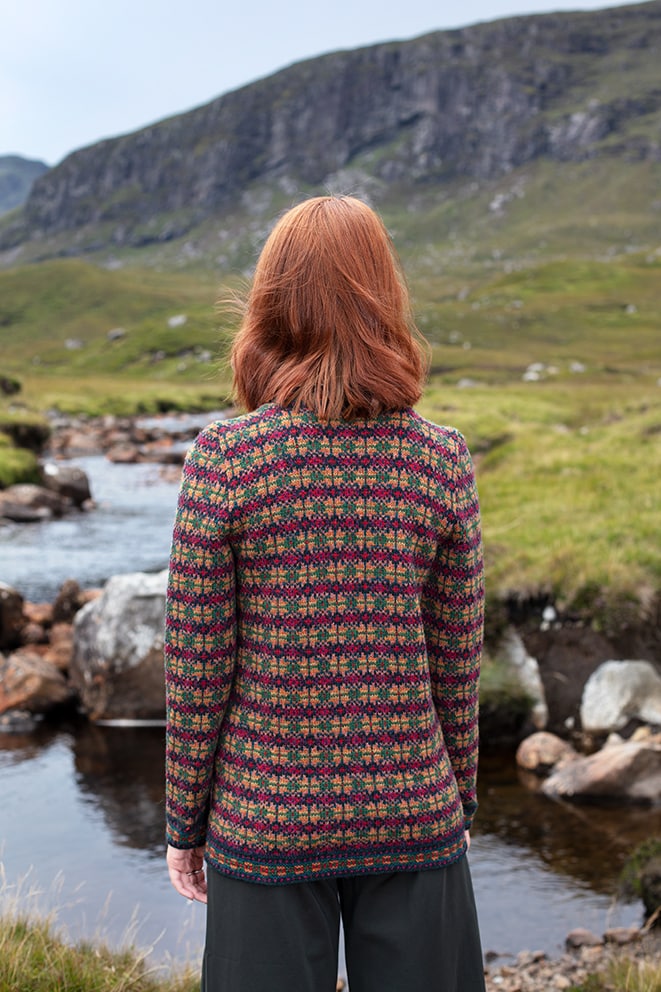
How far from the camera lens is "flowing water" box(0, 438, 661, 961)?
281 inches

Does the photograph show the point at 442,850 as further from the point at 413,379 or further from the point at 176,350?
the point at 176,350

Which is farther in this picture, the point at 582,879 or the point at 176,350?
the point at 176,350

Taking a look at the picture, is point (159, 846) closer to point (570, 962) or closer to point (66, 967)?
point (570, 962)

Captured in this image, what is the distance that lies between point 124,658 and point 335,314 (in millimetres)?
9700

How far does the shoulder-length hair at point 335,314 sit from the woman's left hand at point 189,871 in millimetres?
1335

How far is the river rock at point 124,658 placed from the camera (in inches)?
464

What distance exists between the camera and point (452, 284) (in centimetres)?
17288

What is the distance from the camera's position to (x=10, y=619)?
14.1m

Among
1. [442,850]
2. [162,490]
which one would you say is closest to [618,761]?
[442,850]

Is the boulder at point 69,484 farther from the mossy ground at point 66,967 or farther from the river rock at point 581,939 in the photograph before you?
the mossy ground at point 66,967

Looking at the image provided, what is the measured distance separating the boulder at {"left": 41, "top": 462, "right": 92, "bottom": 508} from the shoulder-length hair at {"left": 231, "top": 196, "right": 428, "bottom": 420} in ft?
82.1

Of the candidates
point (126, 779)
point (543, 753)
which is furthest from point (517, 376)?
point (126, 779)

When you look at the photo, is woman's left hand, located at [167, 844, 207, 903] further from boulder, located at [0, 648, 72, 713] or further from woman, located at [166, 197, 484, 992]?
boulder, located at [0, 648, 72, 713]

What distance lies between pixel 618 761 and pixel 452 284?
6671 inches
